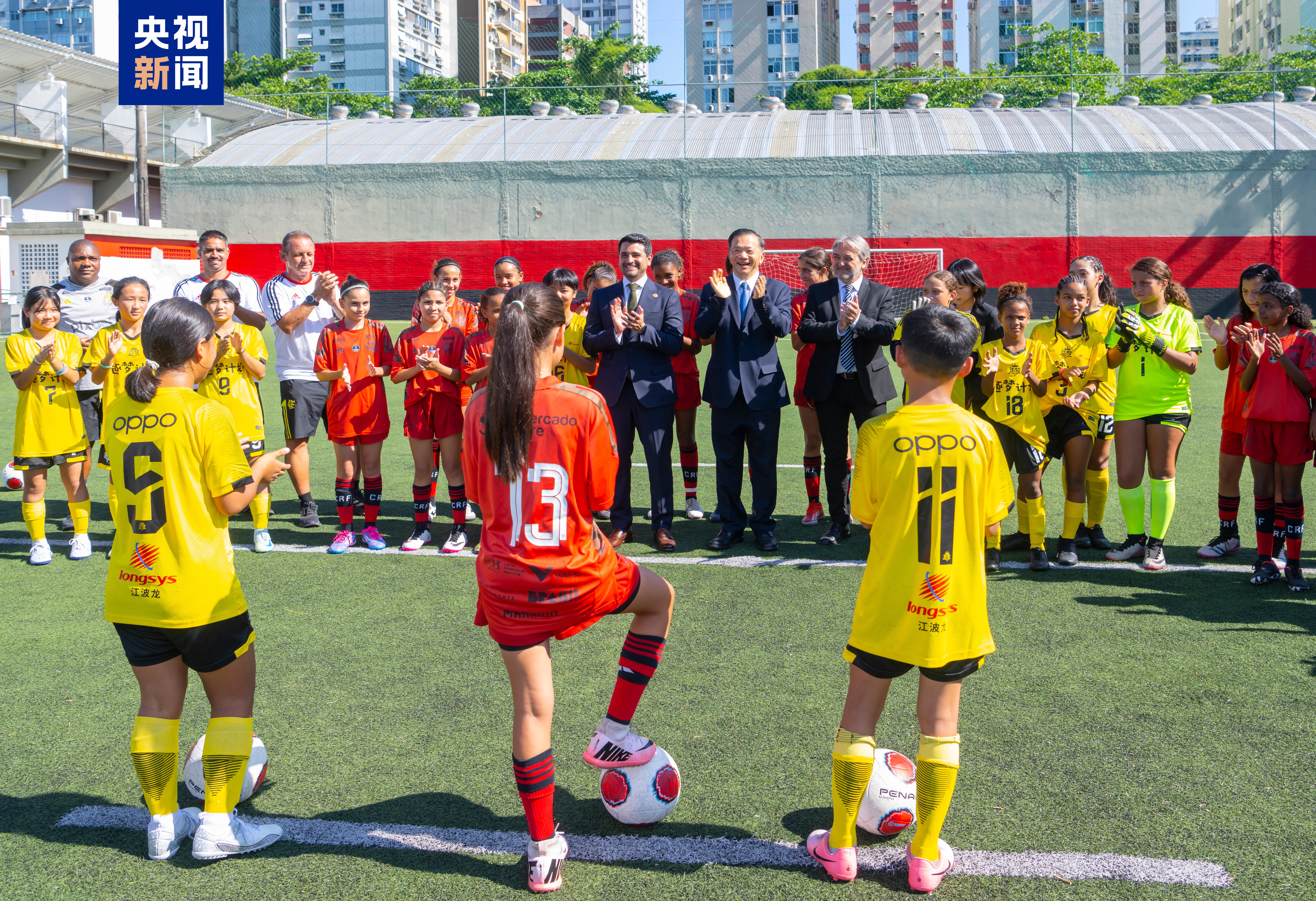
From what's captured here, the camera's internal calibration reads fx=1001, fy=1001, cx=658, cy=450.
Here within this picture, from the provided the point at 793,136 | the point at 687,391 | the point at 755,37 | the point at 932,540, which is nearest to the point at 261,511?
the point at 687,391

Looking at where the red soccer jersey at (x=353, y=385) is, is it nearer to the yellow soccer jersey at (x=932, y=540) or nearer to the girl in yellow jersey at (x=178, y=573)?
the girl in yellow jersey at (x=178, y=573)

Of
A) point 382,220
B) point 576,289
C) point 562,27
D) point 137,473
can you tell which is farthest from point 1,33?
point 562,27

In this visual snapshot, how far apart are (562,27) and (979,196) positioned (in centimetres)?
11064

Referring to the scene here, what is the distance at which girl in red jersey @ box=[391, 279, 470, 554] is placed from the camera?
6.73 meters

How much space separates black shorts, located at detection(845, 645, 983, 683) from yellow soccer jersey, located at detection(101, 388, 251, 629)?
75.2 inches

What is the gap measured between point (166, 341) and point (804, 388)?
4712 mm

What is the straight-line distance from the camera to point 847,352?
6648 millimetres

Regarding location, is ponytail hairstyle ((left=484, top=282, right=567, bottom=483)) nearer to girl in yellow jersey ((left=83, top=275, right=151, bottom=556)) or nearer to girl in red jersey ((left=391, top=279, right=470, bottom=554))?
girl in red jersey ((left=391, top=279, right=470, bottom=554))

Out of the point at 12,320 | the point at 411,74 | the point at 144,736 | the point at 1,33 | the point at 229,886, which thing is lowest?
the point at 229,886

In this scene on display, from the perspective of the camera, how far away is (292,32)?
90688 mm

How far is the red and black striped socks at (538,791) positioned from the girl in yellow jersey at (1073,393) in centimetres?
440

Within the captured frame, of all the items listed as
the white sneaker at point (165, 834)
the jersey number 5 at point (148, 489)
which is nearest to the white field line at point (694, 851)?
the white sneaker at point (165, 834)

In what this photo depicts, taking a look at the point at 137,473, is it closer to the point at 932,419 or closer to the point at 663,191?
the point at 932,419

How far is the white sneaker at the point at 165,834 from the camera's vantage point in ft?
9.99
